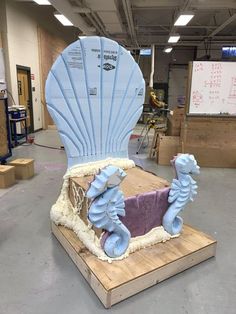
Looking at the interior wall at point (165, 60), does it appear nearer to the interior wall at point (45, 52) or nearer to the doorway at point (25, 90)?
the interior wall at point (45, 52)

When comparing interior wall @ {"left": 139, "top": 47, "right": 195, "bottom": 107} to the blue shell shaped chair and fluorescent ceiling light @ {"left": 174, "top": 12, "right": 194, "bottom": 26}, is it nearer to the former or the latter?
fluorescent ceiling light @ {"left": 174, "top": 12, "right": 194, "bottom": 26}

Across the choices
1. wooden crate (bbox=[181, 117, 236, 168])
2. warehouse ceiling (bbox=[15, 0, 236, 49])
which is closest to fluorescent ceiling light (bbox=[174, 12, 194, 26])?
warehouse ceiling (bbox=[15, 0, 236, 49])

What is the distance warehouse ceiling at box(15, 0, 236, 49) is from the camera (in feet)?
18.0

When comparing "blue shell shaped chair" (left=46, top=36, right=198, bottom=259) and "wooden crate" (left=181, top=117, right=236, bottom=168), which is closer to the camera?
"blue shell shaped chair" (left=46, top=36, right=198, bottom=259)

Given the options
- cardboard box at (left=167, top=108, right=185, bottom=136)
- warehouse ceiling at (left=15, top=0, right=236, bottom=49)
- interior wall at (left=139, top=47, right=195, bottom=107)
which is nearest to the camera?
cardboard box at (left=167, top=108, right=185, bottom=136)

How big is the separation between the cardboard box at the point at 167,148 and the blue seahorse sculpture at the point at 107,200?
307 centimetres

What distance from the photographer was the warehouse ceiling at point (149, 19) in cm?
548

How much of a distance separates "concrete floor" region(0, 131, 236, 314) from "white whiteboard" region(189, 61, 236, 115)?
71.9 inches

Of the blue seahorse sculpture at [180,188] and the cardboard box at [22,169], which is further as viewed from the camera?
the cardboard box at [22,169]

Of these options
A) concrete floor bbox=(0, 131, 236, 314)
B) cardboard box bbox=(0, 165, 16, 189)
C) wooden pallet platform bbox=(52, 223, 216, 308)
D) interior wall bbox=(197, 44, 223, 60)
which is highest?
interior wall bbox=(197, 44, 223, 60)

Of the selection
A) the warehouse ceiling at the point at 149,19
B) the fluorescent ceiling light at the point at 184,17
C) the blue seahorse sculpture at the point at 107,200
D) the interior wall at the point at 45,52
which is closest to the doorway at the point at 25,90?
the interior wall at the point at 45,52

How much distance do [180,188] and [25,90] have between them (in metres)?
6.49

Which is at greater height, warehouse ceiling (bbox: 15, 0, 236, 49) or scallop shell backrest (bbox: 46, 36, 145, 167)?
warehouse ceiling (bbox: 15, 0, 236, 49)

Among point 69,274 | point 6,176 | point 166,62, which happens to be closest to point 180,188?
point 69,274
